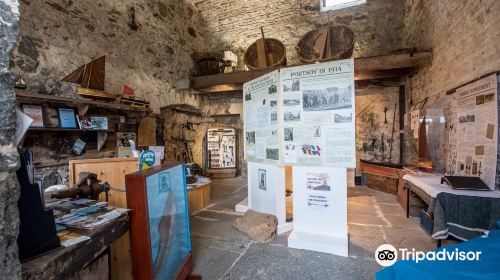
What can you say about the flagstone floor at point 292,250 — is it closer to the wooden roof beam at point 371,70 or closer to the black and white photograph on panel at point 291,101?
the black and white photograph on panel at point 291,101

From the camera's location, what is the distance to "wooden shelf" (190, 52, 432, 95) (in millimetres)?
3910

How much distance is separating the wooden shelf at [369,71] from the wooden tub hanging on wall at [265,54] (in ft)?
1.49

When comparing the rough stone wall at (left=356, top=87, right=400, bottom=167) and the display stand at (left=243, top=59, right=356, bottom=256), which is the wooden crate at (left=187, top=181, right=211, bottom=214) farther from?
the rough stone wall at (left=356, top=87, right=400, bottom=167)

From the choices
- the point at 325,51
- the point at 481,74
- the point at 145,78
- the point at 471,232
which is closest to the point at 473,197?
the point at 471,232

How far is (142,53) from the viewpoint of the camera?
14.8 ft

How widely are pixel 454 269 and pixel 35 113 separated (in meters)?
3.91

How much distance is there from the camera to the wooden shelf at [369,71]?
3.91 meters

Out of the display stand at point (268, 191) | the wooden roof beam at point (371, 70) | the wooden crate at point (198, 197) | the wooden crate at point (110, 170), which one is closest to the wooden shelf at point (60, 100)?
the wooden crate at point (110, 170)

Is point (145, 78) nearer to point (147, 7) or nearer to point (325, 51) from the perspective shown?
point (147, 7)

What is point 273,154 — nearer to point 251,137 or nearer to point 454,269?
point 251,137

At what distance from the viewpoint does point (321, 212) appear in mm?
2412

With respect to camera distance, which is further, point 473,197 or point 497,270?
point 473,197

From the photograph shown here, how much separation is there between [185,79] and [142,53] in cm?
105

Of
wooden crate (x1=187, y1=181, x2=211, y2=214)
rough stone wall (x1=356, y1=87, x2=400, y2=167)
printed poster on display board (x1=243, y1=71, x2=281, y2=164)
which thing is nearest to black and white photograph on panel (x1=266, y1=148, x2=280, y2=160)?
printed poster on display board (x1=243, y1=71, x2=281, y2=164)
